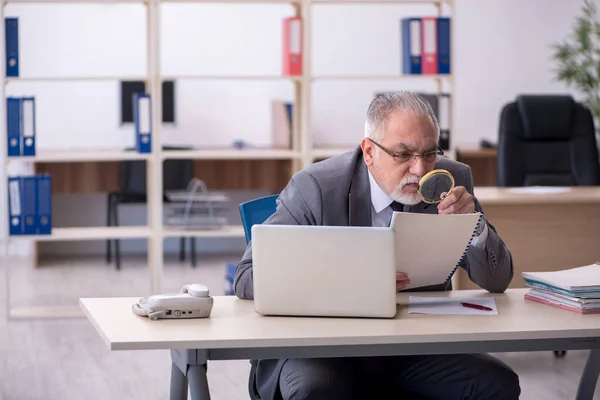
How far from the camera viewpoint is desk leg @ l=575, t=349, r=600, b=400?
2.50 meters

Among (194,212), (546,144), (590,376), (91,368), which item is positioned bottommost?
(91,368)

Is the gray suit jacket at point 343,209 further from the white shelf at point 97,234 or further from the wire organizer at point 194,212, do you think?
the wire organizer at point 194,212

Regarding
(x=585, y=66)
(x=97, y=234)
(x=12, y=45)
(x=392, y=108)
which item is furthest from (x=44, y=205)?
(x=585, y=66)

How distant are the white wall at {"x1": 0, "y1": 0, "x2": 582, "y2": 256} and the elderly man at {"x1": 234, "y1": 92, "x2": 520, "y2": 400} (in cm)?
507

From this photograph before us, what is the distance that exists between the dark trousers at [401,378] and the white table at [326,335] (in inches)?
6.3

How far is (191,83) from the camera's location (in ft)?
24.5

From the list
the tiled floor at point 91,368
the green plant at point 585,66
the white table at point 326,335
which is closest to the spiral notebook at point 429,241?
the white table at point 326,335

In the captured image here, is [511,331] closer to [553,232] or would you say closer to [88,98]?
[553,232]

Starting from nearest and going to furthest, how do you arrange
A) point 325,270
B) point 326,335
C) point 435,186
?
point 326,335, point 325,270, point 435,186

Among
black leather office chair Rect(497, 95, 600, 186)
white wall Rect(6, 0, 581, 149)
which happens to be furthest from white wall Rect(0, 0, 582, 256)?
black leather office chair Rect(497, 95, 600, 186)

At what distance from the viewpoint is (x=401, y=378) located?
7.75 feet

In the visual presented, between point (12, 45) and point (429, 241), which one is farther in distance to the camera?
point (12, 45)

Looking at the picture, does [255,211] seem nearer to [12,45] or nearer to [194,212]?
[12,45]

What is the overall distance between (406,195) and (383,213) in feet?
0.37
